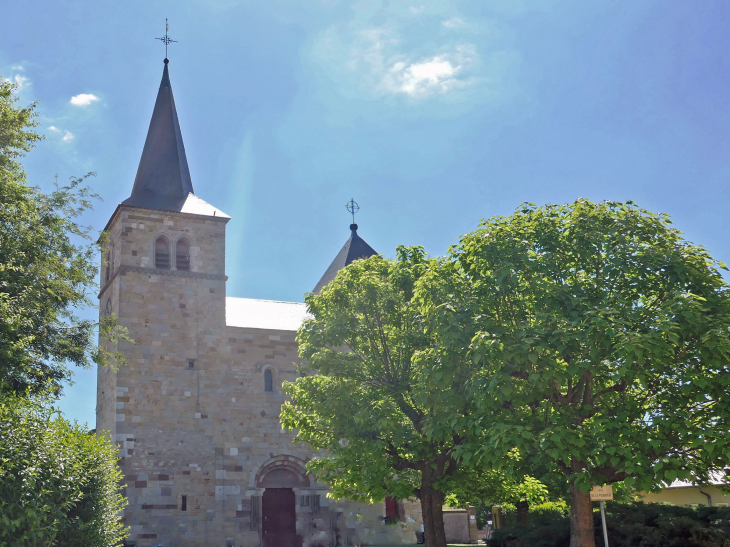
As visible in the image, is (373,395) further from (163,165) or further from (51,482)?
(163,165)

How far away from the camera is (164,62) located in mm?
35469

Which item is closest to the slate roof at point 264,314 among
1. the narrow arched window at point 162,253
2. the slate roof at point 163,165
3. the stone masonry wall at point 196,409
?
the stone masonry wall at point 196,409

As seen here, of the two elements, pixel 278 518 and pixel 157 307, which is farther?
pixel 157 307

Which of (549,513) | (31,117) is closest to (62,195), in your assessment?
(31,117)

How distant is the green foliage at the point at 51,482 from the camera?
11.4 m

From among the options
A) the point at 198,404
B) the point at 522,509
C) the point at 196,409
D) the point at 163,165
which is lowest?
the point at 522,509

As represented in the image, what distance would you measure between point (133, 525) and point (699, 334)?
20.7 meters

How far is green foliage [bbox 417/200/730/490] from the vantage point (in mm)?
13281

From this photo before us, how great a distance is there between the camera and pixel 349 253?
36781 millimetres

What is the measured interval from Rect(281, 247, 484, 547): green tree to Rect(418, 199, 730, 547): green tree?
2.89m

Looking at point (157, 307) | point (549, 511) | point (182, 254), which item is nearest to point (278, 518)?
point (157, 307)

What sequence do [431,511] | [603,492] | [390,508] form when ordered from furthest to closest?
1. [390,508]
2. [431,511]
3. [603,492]

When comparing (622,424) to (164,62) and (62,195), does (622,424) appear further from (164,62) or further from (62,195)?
(164,62)

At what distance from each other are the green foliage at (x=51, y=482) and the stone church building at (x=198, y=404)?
41.5 feet
